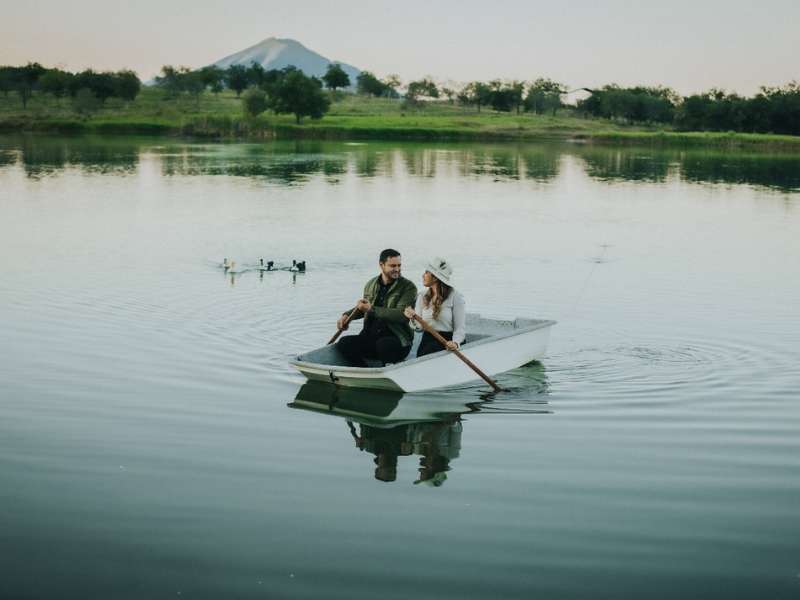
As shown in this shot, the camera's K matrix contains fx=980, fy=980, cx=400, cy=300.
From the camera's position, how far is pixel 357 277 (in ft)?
71.8

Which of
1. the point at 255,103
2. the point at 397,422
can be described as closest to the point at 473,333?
the point at 397,422

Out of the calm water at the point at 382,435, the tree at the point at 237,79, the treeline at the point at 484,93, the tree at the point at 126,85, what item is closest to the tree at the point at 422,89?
the treeline at the point at 484,93

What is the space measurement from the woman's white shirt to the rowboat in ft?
0.92

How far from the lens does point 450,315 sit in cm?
1285

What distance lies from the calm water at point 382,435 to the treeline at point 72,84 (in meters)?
122

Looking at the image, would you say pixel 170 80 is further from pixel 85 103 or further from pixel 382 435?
pixel 382 435

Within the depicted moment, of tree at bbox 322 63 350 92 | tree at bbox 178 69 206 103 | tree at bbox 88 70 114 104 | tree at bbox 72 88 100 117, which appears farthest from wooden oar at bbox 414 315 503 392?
tree at bbox 322 63 350 92

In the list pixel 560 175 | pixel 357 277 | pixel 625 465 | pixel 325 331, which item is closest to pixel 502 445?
pixel 625 465

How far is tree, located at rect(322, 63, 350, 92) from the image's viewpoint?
160875mm

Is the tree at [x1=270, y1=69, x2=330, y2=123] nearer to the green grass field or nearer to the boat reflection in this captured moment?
the green grass field

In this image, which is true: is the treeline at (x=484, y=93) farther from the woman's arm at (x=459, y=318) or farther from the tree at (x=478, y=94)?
the woman's arm at (x=459, y=318)

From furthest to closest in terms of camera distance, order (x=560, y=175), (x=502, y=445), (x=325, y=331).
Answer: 1. (x=560, y=175)
2. (x=325, y=331)
3. (x=502, y=445)

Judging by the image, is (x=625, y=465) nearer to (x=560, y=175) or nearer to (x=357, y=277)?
(x=357, y=277)

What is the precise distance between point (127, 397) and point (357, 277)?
33.2 ft
